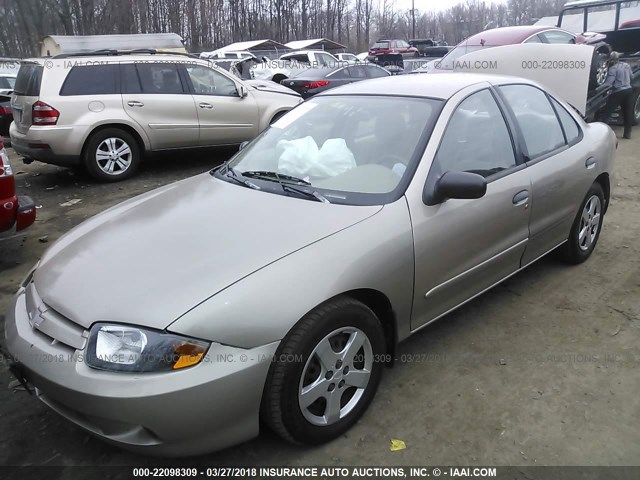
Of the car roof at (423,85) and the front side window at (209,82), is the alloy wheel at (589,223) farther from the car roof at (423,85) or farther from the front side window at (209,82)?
the front side window at (209,82)

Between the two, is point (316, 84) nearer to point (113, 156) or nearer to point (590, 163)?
point (113, 156)

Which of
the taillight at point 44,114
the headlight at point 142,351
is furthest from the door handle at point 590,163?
the taillight at point 44,114

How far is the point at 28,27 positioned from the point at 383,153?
45.8 m

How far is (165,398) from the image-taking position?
6.28ft

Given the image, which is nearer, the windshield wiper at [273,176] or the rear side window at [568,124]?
the windshield wiper at [273,176]

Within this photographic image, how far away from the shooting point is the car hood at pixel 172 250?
2102mm

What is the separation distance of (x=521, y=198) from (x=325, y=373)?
1.80 m

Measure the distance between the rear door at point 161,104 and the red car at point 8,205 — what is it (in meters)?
3.42

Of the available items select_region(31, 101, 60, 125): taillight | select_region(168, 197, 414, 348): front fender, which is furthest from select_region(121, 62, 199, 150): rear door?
select_region(168, 197, 414, 348): front fender

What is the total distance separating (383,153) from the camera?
295 centimetres

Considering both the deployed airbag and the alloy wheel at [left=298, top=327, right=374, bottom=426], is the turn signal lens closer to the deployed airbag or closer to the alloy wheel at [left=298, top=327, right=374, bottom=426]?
the alloy wheel at [left=298, top=327, right=374, bottom=426]

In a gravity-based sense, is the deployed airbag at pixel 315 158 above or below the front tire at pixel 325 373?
above

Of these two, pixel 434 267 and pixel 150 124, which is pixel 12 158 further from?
pixel 434 267

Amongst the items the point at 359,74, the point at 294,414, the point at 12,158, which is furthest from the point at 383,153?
the point at 359,74
